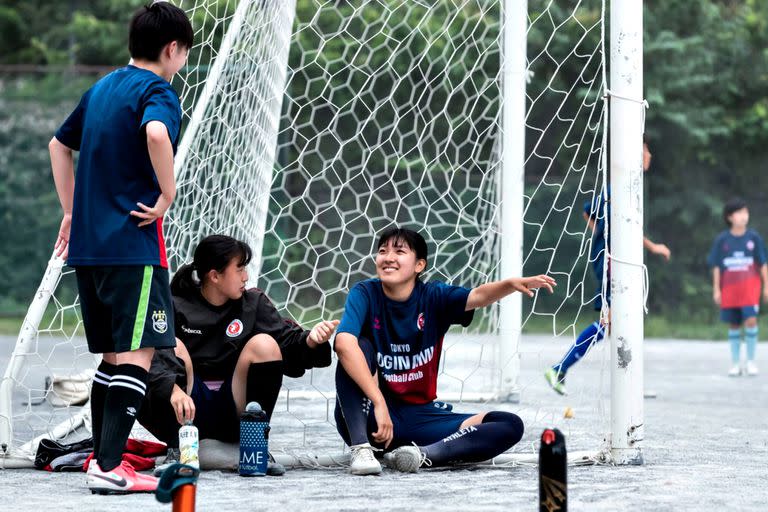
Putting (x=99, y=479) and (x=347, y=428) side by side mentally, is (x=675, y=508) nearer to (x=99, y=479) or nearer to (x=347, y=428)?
(x=347, y=428)

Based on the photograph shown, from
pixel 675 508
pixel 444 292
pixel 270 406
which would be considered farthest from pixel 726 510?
pixel 270 406

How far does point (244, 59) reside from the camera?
573 cm

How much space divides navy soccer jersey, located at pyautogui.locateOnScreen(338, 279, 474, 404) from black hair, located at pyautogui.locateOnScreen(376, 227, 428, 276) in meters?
0.15

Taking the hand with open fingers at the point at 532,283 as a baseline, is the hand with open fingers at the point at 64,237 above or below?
above

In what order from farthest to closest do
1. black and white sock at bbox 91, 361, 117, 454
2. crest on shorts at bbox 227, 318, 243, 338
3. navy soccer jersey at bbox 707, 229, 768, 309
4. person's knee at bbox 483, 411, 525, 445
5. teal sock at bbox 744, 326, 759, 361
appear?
navy soccer jersey at bbox 707, 229, 768, 309, teal sock at bbox 744, 326, 759, 361, crest on shorts at bbox 227, 318, 243, 338, person's knee at bbox 483, 411, 525, 445, black and white sock at bbox 91, 361, 117, 454

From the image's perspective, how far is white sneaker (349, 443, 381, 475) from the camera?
3.94 m

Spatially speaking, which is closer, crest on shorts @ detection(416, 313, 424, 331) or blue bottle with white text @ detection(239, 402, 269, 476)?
blue bottle with white text @ detection(239, 402, 269, 476)

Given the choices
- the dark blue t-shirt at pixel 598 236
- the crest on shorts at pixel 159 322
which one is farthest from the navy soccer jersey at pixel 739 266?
the crest on shorts at pixel 159 322

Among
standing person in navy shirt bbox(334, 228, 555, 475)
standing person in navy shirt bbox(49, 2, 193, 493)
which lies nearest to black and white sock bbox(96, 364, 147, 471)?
standing person in navy shirt bbox(49, 2, 193, 493)

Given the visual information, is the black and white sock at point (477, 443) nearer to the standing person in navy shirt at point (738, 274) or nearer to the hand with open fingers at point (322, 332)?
the hand with open fingers at point (322, 332)

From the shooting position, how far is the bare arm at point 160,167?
134 inches

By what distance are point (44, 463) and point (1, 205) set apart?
10.9 metres

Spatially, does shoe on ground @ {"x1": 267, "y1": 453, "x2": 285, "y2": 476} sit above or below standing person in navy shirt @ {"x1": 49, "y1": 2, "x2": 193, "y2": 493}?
below

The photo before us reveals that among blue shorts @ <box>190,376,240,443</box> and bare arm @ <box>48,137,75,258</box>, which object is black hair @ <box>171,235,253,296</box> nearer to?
blue shorts @ <box>190,376,240,443</box>
